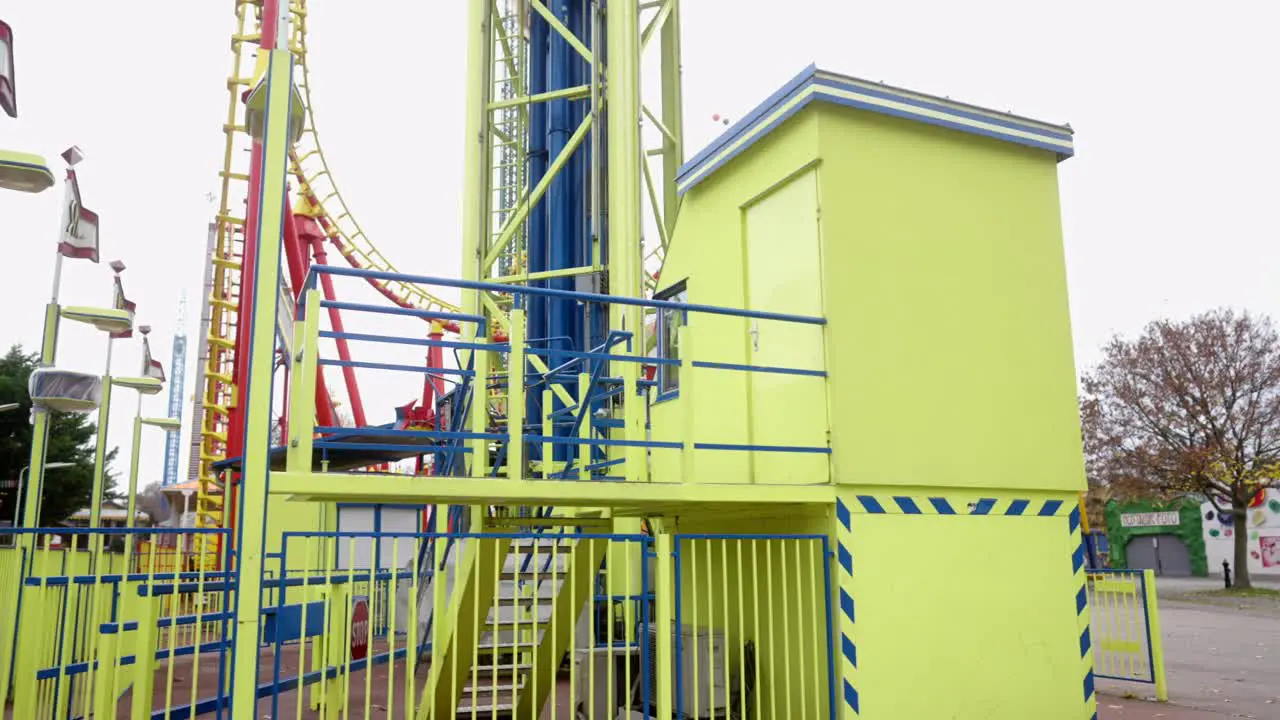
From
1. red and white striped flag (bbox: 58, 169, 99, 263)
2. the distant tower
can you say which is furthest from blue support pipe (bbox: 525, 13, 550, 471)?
the distant tower

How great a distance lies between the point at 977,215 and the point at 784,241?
1.55 meters

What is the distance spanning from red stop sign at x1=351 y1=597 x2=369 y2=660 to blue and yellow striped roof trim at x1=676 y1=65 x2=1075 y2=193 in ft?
15.6

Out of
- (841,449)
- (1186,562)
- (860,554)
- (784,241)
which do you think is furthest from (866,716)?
(1186,562)

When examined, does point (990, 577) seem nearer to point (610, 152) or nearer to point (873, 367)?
point (873, 367)

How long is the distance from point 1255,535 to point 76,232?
46.0 metres

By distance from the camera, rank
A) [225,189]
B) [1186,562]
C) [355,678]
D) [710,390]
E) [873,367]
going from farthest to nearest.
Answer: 1. [1186,562]
2. [225,189]
3. [355,678]
4. [710,390]
5. [873,367]

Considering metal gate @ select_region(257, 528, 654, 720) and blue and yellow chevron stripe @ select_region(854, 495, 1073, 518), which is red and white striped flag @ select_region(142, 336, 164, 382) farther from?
blue and yellow chevron stripe @ select_region(854, 495, 1073, 518)

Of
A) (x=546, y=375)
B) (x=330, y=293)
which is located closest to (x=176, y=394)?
(x=330, y=293)

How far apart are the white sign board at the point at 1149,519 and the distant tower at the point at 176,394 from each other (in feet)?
→ 235

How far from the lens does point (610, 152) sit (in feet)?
41.8

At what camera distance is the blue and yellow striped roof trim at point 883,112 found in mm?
7359

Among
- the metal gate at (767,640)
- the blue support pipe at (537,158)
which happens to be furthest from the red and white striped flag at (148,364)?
the metal gate at (767,640)

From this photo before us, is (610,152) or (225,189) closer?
(610,152)

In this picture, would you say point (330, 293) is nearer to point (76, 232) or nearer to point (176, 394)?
point (76, 232)
